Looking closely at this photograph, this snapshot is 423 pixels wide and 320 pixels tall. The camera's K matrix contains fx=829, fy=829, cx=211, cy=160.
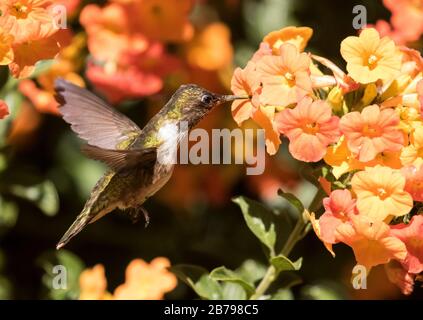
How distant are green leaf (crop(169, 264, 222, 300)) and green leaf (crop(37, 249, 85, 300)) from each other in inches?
15.9

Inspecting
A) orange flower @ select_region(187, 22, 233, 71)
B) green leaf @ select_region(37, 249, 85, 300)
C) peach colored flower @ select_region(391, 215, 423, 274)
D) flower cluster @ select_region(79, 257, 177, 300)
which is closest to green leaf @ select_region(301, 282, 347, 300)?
flower cluster @ select_region(79, 257, 177, 300)

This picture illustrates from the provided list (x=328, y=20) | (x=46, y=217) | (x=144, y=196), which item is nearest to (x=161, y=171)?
(x=144, y=196)

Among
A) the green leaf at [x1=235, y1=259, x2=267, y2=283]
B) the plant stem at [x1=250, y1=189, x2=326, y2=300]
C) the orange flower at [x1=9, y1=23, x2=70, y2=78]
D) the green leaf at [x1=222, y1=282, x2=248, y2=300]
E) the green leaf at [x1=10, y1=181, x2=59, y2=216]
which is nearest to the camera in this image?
the orange flower at [x1=9, y1=23, x2=70, y2=78]

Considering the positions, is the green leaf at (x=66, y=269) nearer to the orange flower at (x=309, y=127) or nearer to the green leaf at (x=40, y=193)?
the green leaf at (x=40, y=193)

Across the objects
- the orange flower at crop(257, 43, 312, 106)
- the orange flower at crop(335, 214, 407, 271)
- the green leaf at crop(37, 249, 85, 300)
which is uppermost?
the orange flower at crop(257, 43, 312, 106)

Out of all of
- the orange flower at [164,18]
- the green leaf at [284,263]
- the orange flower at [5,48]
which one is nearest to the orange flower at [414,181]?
the green leaf at [284,263]

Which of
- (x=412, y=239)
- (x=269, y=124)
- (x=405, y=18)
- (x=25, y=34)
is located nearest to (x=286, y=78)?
(x=269, y=124)

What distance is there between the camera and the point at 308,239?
10.3ft

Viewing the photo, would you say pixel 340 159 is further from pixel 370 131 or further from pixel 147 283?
pixel 147 283

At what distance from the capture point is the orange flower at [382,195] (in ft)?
5.83

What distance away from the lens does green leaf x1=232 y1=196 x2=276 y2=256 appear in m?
2.22

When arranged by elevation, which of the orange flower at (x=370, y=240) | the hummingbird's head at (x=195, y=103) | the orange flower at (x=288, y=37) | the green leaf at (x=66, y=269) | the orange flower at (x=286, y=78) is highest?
the orange flower at (x=288, y=37)

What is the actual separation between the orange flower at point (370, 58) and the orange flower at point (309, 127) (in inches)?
5.0

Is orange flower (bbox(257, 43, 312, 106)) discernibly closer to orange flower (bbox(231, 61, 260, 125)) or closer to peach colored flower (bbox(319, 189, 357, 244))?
orange flower (bbox(231, 61, 260, 125))
